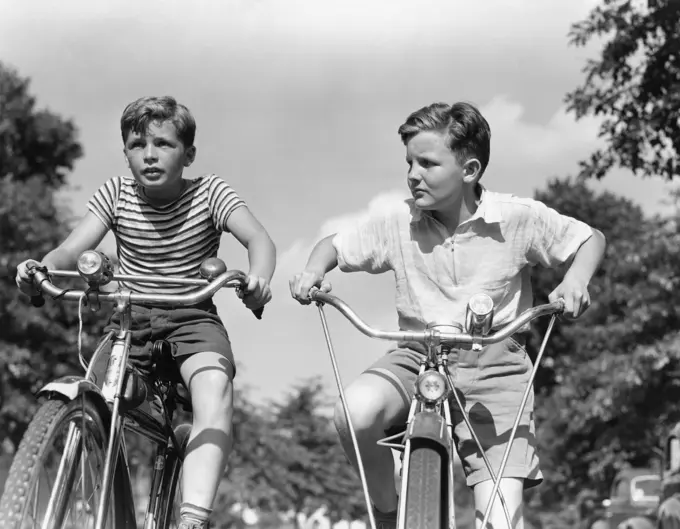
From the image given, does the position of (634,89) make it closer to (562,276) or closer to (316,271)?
(316,271)

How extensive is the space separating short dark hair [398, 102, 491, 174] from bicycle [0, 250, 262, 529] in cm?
98

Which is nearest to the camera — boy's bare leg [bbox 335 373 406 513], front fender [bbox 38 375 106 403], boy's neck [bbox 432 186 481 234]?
front fender [bbox 38 375 106 403]

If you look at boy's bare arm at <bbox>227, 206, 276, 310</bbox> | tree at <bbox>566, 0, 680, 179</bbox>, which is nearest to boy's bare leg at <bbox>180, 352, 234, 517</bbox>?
boy's bare arm at <bbox>227, 206, 276, 310</bbox>

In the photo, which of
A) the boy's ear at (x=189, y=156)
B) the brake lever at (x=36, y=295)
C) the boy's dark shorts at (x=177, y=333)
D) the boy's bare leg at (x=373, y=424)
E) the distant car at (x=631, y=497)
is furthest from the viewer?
the distant car at (x=631, y=497)

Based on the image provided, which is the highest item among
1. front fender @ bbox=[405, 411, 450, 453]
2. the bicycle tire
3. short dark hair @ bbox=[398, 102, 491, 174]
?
short dark hair @ bbox=[398, 102, 491, 174]

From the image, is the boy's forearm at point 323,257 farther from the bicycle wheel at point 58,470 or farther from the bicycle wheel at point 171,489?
the bicycle wheel at point 58,470

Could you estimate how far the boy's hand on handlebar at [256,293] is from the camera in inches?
179

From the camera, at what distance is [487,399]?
191 inches

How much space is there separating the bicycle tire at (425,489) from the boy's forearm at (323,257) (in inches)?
50.3

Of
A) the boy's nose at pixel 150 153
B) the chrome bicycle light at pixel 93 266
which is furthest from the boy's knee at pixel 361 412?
the boy's nose at pixel 150 153

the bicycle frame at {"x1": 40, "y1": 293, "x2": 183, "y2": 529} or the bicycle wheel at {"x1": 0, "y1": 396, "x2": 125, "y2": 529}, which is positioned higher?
the bicycle frame at {"x1": 40, "y1": 293, "x2": 183, "y2": 529}

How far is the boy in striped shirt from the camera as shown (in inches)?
187

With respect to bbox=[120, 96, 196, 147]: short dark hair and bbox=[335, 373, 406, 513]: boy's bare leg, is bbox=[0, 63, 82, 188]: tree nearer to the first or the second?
bbox=[120, 96, 196, 147]: short dark hair

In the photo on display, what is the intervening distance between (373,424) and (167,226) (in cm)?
131
